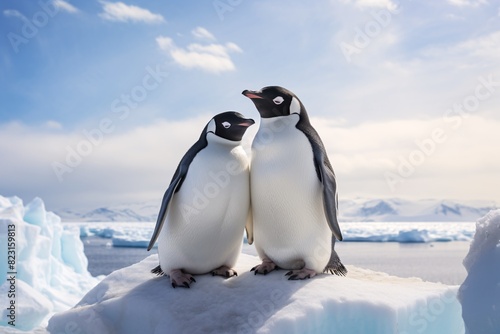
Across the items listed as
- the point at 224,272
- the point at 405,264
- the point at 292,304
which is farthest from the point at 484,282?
the point at 405,264

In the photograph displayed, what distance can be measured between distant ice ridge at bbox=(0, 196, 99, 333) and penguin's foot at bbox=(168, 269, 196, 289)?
452 cm

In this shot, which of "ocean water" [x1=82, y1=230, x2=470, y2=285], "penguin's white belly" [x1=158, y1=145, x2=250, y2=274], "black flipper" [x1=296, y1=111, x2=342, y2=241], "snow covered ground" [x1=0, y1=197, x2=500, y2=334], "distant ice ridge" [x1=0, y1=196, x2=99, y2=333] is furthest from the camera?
"ocean water" [x1=82, y1=230, x2=470, y2=285]

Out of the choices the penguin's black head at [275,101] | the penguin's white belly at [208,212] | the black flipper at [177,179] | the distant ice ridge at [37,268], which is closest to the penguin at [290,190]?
the penguin's black head at [275,101]

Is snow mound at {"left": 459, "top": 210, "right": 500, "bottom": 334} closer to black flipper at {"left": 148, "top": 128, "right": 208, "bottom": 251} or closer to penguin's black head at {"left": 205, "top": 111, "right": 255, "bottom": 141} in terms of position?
penguin's black head at {"left": 205, "top": 111, "right": 255, "bottom": 141}

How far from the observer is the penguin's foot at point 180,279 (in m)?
3.33

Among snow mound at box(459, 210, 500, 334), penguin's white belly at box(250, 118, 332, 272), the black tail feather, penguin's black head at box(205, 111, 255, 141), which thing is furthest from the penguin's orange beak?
snow mound at box(459, 210, 500, 334)

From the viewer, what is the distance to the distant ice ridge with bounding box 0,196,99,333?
768 cm

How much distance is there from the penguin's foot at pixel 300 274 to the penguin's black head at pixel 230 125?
932 millimetres

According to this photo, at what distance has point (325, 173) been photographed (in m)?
3.26

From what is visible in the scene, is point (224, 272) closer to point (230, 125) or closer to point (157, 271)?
point (157, 271)

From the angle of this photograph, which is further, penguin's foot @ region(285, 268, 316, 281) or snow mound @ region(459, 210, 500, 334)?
penguin's foot @ region(285, 268, 316, 281)

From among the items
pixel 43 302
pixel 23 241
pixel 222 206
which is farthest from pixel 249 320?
pixel 23 241

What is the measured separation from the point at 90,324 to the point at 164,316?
57cm

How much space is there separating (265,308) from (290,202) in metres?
0.67
